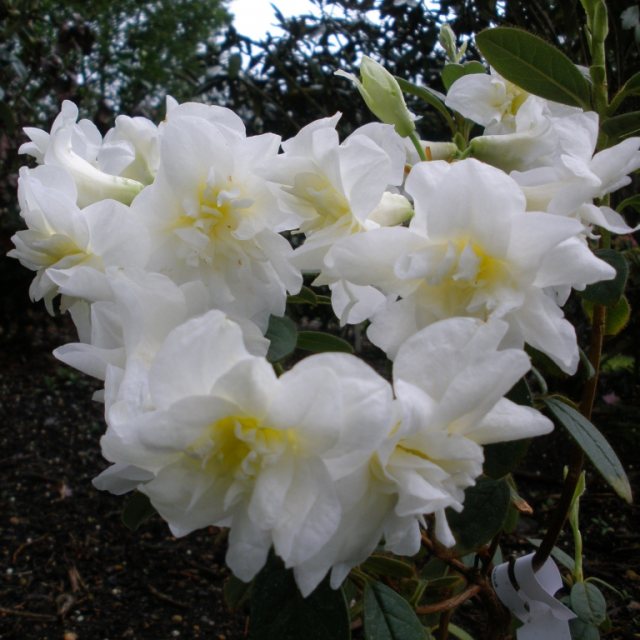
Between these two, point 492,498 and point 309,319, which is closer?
point 492,498

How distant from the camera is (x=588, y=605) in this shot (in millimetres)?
1020

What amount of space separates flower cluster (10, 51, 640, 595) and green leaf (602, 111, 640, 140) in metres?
0.08

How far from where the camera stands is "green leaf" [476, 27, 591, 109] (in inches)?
26.7

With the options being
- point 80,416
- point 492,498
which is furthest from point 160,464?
point 80,416

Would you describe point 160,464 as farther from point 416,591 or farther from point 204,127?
point 416,591

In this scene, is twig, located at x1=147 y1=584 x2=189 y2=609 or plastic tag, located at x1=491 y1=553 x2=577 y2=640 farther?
twig, located at x1=147 y1=584 x2=189 y2=609

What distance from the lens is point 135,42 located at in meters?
7.75

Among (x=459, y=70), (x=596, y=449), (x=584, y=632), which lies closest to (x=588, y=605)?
(x=584, y=632)

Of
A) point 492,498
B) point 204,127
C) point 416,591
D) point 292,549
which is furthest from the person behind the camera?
point 416,591

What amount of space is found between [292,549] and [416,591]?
0.60 m

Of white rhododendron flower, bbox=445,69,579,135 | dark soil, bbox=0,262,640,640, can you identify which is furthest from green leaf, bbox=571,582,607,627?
white rhododendron flower, bbox=445,69,579,135

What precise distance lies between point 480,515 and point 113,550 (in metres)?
1.80

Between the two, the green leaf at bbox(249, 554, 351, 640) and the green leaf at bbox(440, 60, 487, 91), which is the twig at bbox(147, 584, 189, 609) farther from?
the green leaf at bbox(440, 60, 487, 91)

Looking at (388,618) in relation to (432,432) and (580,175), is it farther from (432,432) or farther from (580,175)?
(580,175)
